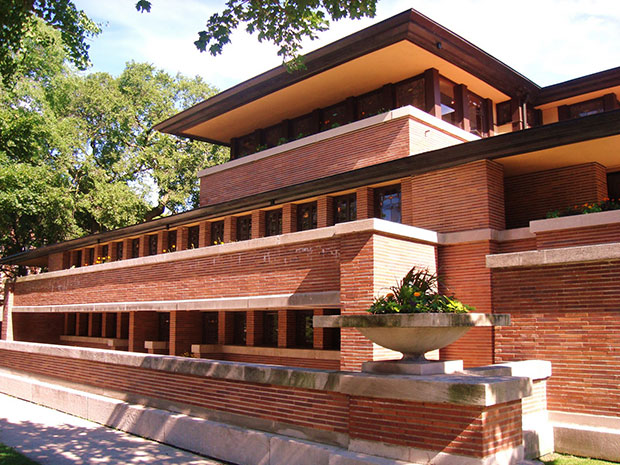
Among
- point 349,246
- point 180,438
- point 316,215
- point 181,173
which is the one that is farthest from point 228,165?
point 181,173

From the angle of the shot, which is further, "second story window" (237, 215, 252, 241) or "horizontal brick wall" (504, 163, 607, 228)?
"second story window" (237, 215, 252, 241)

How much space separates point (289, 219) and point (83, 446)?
806 centimetres

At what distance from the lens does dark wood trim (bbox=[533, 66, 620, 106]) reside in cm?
1722

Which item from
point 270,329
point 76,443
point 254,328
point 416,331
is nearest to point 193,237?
point 254,328

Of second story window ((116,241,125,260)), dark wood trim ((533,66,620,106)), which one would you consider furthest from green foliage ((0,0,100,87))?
dark wood trim ((533,66,620,106))

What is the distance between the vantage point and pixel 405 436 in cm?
739

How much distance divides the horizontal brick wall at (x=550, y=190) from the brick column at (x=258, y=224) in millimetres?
7239

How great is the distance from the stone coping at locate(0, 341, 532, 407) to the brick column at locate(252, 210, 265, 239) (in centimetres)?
623

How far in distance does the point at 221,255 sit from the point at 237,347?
362 cm

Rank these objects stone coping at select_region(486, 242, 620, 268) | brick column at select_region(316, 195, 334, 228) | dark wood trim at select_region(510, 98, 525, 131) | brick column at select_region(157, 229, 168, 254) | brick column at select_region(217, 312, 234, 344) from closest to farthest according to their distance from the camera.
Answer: stone coping at select_region(486, 242, 620, 268) < brick column at select_region(316, 195, 334, 228) < dark wood trim at select_region(510, 98, 525, 131) < brick column at select_region(217, 312, 234, 344) < brick column at select_region(157, 229, 168, 254)

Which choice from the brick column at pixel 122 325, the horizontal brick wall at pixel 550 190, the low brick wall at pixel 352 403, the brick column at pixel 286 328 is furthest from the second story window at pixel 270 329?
the brick column at pixel 122 325

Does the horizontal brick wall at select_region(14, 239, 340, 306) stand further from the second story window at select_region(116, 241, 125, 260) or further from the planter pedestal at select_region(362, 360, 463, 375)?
the planter pedestal at select_region(362, 360, 463, 375)

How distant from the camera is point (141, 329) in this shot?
65.3ft

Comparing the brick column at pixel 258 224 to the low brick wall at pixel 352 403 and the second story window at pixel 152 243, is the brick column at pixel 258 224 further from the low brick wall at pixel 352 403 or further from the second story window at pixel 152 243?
the second story window at pixel 152 243
